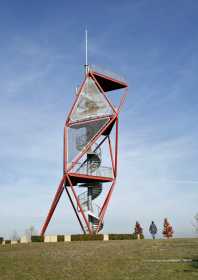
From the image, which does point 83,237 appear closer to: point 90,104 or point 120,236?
point 120,236

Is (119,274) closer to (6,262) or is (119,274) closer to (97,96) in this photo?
(6,262)

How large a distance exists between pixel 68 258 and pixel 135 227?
6898 cm

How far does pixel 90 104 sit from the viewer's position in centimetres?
4119

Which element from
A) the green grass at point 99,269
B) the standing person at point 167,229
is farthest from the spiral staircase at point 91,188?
the standing person at point 167,229

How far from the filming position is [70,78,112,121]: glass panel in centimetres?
4047

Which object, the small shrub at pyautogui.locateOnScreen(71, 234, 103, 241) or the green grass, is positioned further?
the small shrub at pyautogui.locateOnScreen(71, 234, 103, 241)

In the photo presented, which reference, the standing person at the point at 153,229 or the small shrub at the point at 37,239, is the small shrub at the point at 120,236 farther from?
the small shrub at the point at 37,239

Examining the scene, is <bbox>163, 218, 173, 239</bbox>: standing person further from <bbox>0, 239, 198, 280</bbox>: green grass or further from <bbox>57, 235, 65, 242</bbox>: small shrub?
<bbox>0, 239, 198, 280</bbox>: green grass

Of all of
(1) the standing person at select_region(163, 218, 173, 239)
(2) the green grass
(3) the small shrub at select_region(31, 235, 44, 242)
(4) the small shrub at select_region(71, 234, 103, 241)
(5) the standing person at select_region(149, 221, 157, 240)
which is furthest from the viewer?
(1) the standing person at select_region(163, 218, 173, 239)

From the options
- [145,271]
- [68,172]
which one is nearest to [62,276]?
[145,271]

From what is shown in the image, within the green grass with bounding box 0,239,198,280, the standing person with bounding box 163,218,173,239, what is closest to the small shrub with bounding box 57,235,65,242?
the green grass with bounding box 0,239,198,280

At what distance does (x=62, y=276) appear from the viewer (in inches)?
488

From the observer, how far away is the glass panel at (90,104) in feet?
133

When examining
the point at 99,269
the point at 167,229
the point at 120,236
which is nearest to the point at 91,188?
the point at 120,236
